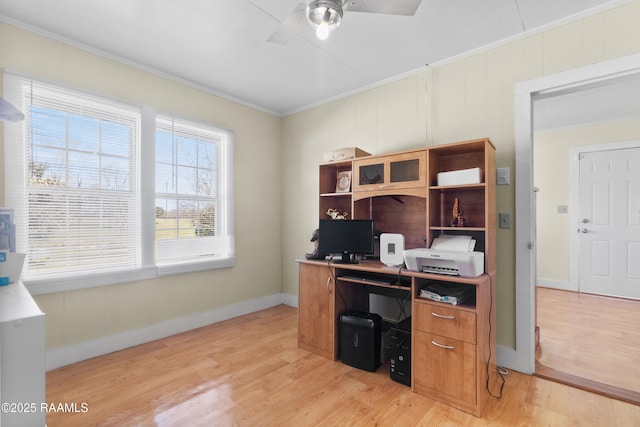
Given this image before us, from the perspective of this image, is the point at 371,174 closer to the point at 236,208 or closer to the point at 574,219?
the point at 236,208

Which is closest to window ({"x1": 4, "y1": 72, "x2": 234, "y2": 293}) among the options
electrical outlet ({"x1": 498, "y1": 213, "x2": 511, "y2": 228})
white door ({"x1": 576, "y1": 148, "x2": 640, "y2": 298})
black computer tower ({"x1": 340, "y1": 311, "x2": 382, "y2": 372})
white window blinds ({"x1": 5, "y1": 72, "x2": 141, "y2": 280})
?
white window blinds ({"x1": 5, "y1": 72, "x2": 141, "y2": 280})

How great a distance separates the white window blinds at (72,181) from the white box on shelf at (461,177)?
111 inches

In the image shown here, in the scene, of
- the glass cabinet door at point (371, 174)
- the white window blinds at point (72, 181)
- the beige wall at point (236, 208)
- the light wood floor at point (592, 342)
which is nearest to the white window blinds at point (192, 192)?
the beige wall at point (236, 208)

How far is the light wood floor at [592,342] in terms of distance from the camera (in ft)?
7.51

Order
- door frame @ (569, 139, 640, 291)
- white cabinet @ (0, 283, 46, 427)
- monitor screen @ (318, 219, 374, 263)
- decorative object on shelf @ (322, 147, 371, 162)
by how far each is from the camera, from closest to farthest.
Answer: white cabinet @ (0, 283, 46, 427) → monitor screen @ (318, 219, 374, 263) → decorative object on shelf @ (322, 147, 371, 162) → door frame @ (569, 139, 640, 291)

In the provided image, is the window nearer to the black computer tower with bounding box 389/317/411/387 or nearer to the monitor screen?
the monitor screen

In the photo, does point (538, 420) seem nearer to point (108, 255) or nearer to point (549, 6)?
point (549, 6)

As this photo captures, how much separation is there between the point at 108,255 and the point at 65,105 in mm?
1341

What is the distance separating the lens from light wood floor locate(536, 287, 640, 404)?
2289 millimetres

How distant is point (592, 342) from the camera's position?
9.61 feet

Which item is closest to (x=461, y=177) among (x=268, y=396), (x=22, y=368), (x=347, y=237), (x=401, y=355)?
(x=347, y=237)

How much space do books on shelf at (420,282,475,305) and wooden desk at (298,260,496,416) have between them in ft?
0.12

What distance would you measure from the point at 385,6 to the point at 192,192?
2.70 metres

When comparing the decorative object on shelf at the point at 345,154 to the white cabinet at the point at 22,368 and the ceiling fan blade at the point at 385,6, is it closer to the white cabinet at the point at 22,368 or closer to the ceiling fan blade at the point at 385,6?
the ceiling fan blade at the point at 385,6
